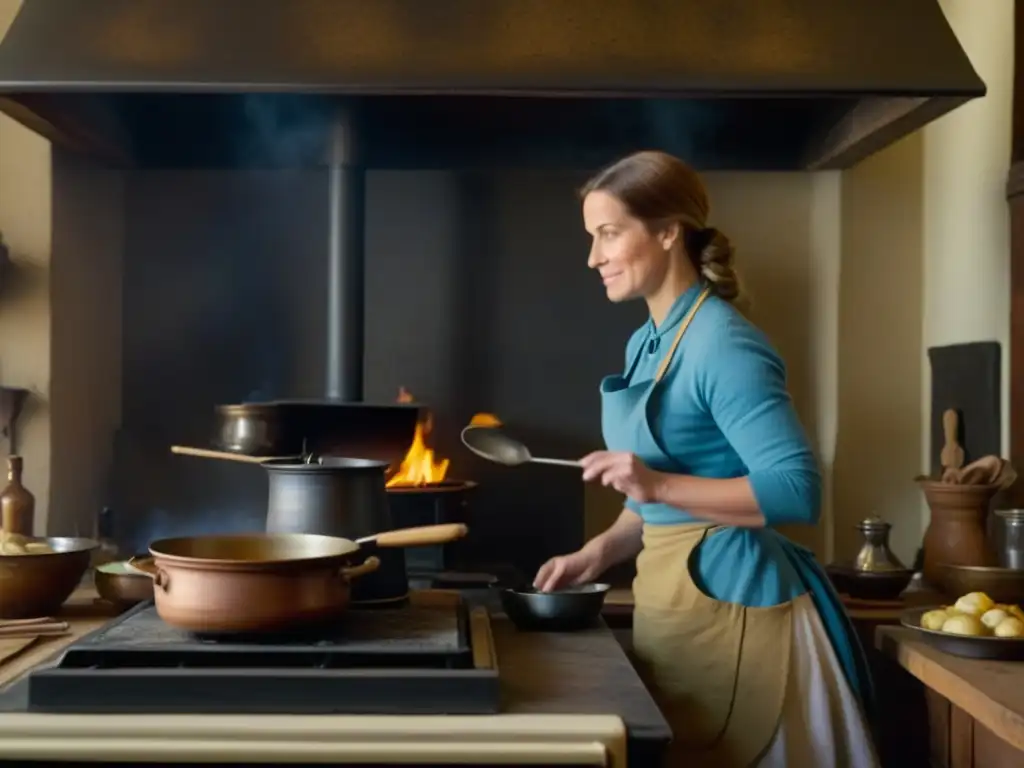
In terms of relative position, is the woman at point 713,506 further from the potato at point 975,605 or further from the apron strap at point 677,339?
the potato at point 975,605

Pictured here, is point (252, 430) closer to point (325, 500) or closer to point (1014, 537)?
point (325, 500)

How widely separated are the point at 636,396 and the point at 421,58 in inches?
24.7

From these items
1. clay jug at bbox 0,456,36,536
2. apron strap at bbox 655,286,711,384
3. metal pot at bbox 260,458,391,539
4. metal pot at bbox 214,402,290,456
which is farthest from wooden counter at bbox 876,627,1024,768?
clay jug at bbox 0,456,36,536

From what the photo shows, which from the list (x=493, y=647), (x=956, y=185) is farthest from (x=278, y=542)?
(x=956, y=185)

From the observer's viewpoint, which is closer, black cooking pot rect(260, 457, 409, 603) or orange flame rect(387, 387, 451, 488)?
black cooking pot rect(260, 457, 409, 603)

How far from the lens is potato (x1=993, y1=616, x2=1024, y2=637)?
1320 mm

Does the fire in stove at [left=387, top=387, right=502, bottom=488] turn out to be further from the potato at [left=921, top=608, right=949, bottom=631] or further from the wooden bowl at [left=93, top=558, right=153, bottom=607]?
the potato at [left=921, top=608, right=949, bottom=631]

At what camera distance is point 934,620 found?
1396 millimetres

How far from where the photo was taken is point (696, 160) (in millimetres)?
2139

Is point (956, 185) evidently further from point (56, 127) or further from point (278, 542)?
point (56, 127)

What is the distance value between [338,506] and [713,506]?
444 millimetres

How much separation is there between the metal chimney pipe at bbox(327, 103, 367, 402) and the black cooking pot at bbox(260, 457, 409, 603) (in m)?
0.63

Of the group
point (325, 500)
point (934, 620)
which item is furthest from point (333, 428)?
point (934, 620)

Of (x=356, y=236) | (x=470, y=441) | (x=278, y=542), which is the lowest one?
(x=278, y=542)
